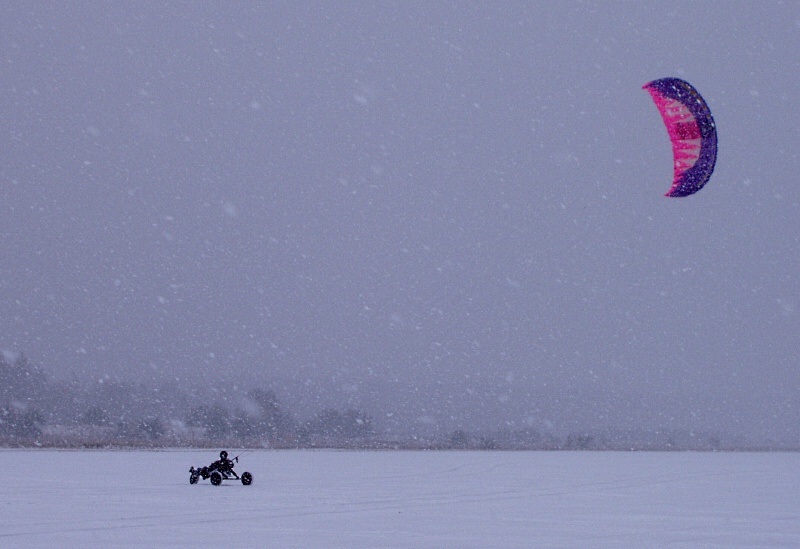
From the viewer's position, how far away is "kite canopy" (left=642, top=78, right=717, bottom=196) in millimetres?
26453

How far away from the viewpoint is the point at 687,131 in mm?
27156
